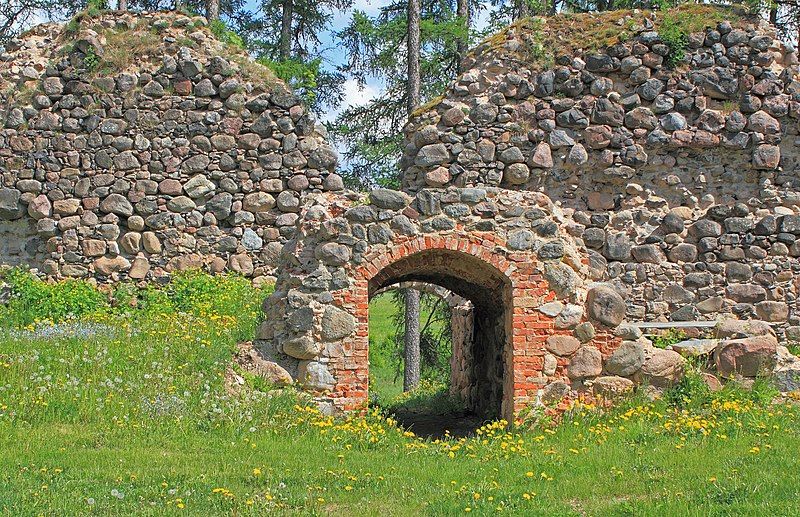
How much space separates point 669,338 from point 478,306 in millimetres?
2804

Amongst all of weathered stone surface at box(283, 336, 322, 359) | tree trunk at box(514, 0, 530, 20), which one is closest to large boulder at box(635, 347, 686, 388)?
weathered stone surface at box(283, 336, 322, 359)

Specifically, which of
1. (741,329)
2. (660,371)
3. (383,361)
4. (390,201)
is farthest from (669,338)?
(383,361)

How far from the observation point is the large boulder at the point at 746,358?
10172 millimetres

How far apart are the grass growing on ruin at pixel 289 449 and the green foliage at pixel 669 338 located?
181 centimetres

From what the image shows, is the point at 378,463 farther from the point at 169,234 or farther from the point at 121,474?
the point at 169,234

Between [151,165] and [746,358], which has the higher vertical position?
[151,165]

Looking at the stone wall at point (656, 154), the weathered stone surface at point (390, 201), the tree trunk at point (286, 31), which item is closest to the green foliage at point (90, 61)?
the stone wall at point (656, 154)

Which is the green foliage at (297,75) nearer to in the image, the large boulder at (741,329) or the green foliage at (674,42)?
the green foliage at (674,42)

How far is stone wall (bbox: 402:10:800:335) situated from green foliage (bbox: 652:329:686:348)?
1.41 m

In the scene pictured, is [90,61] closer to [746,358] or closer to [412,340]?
[412,340]

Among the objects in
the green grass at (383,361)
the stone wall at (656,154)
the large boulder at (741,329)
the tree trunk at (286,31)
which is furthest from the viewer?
the tree trunk at (286,31)

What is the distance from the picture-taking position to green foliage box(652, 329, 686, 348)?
11708 mm

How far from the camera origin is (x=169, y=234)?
14258 millimetres

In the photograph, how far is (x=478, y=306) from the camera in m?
13.2
